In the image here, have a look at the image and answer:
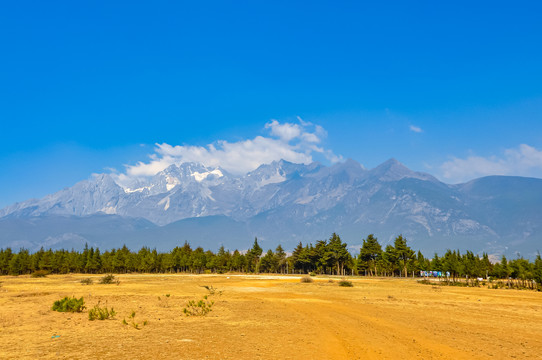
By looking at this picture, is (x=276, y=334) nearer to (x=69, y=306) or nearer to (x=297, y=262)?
(x=69, y=306)

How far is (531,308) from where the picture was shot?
106ft

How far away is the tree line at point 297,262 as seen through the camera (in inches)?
3813

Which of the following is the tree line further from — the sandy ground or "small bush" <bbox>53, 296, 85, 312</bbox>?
"small bush" <bbox>53, 296, 85, 312</bbox>

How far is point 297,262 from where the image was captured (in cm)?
13875

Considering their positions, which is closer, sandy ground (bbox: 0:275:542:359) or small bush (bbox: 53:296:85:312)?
sandy ground (bbox: 0:275:542:359)

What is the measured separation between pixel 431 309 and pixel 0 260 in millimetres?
137888

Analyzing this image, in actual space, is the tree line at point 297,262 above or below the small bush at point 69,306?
below

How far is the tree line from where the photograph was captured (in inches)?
3813

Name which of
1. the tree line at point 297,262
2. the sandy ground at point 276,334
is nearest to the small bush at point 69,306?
the sandy ground at point 276,334

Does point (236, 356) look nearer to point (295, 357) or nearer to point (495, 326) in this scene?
point (295, 357)

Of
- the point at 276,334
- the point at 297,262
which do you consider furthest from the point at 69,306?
the point at 297,262


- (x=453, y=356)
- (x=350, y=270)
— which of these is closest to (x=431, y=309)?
(x=453, y=356)

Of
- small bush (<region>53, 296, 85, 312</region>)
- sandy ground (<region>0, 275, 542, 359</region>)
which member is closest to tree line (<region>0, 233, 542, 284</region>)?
sandy ground (<region>0, 275, 542, 359</region>)

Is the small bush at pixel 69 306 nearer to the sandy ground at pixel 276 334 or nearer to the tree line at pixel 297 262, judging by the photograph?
the sandy ground at pixel 276 334
